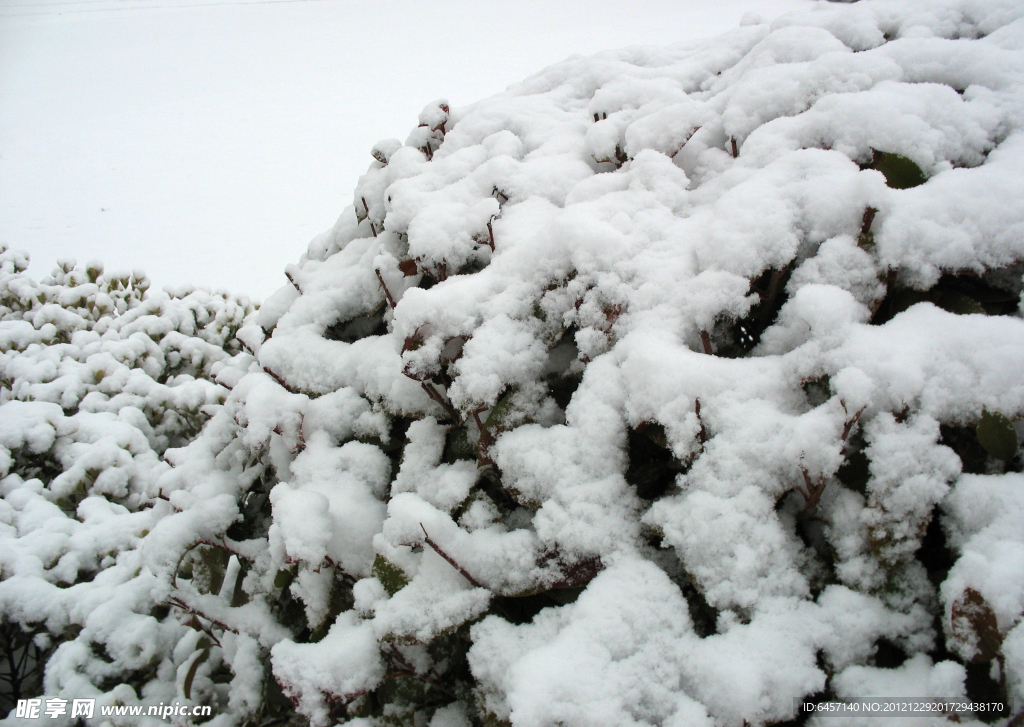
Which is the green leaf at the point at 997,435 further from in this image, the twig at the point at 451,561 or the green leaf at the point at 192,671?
the green leaf at the point at 192,671

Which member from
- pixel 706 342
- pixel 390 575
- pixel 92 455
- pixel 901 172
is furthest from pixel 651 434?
pixel 92 455

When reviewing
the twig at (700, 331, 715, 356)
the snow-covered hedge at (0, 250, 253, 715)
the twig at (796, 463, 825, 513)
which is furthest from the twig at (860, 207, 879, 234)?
the snow-covered hedge at (0, 250, 253, 715)

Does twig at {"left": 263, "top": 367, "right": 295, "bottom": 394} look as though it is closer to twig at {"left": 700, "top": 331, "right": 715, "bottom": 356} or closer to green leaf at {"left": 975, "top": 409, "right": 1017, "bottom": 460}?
twig at {"left": 700, "top": 331, "right": 715, "bottom": 356}

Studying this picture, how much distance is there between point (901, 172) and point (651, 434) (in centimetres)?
67

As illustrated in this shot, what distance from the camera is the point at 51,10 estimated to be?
10.8m

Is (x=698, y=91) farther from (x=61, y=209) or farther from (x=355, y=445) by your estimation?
(x=61, y=209)

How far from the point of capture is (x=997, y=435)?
0.71 meters

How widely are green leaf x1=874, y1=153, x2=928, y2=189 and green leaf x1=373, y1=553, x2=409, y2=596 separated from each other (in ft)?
3.65

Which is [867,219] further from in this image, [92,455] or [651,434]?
[92,455]

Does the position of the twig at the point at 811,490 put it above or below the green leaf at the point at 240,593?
above

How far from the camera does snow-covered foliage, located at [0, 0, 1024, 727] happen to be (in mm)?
730

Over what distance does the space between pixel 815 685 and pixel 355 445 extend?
2.89ft

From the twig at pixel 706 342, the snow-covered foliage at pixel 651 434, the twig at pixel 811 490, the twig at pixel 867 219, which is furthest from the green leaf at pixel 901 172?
the twig at pixel 811 490

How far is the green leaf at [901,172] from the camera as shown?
990 mm
